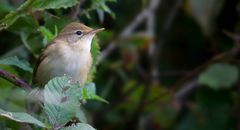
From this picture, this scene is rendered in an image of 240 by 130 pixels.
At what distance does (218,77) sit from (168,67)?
99 centimetres

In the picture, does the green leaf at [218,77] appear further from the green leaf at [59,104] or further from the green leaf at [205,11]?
the green leaf at [59,104]

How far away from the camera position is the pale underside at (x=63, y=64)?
3506mm

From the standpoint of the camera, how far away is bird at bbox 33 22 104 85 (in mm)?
3521

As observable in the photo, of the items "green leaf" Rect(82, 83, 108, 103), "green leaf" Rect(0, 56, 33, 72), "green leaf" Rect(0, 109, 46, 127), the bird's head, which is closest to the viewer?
"green leaf" Rect(0, 109, 46, 127)

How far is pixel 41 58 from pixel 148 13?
7.86ft

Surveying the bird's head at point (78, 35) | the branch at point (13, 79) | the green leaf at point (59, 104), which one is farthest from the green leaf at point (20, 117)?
the bird's head at point (78, 35)

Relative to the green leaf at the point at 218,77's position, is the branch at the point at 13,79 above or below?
below

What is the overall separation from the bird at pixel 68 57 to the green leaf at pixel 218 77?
189 centimetres

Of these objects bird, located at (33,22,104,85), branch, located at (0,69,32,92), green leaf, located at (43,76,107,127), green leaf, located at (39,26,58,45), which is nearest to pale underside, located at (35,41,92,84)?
bird, located at (33,22,104,85)

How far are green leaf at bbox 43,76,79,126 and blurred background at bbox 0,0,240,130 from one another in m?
2.99

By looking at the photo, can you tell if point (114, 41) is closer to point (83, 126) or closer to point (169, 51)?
point (169, 51)

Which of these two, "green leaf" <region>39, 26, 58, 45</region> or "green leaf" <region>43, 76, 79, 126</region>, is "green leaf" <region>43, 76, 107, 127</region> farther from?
"green leaf" <region>39, 26, 58, 45</region>

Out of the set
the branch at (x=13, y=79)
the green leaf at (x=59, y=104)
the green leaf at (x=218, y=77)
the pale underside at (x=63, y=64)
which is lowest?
the green leaf at (x=59, y=104)

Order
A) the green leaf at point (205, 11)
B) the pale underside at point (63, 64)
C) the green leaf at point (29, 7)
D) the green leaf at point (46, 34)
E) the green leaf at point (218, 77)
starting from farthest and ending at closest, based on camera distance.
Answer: the green leaf at point (218, 77) < the green leaf at point (205, 11) < the pale underside at point (63, 64) < the green leaf at point (46, 34) < the green leaf at point (29, 7)
